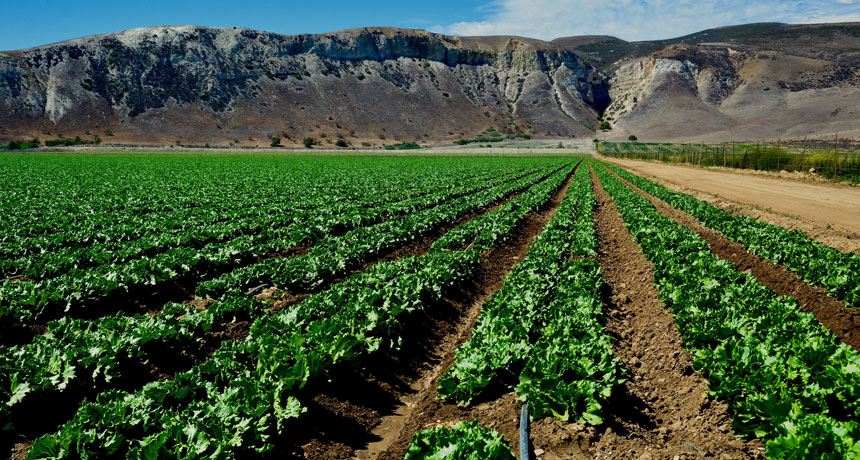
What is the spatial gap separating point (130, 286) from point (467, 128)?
15276 cm

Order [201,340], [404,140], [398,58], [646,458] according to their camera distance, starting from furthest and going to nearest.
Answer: [398,58] < [404,140] < [201,340] < [646,458]

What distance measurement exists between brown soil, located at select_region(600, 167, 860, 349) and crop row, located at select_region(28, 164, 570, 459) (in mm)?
7884

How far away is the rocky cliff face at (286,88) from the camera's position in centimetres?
11606

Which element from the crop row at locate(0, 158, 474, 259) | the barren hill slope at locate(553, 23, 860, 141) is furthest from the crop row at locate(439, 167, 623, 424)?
the barren hill slope at locate(553, 23, 860, 141)

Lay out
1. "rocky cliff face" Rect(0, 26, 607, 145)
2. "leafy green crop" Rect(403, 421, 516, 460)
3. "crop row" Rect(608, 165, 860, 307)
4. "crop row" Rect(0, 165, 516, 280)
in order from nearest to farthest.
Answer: "leafy green crop" Rect(403, 421, 516, 460), "crop row" Rect(608, 165, 860, 307), "crop row" Rect(0, 165, 516, 280), "rocky cliff face" Rect(0, 26, 607, 145)

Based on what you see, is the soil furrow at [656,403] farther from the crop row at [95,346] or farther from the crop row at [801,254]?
the crop row at [95,346]

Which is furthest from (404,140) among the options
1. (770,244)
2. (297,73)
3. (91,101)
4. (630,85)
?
(770,244)

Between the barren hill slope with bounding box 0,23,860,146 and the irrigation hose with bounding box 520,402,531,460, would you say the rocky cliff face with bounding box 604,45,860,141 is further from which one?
the irrigation hose with bounding box 520,402,531,460

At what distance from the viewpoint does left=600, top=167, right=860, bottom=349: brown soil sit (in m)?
8.15

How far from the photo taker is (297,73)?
14962 centimetres

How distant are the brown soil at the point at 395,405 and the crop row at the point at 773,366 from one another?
2538 millimetres

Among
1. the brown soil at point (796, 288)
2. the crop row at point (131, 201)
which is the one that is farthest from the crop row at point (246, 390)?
the crop row at point (131, 201)

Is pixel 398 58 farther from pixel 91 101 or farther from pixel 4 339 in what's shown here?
pixel 4 339

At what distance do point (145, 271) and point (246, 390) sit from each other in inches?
265
